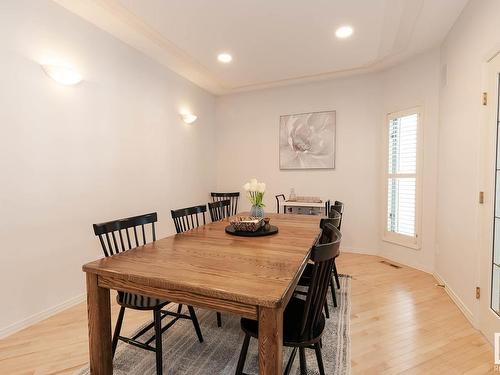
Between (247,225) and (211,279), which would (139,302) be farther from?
(247,225)

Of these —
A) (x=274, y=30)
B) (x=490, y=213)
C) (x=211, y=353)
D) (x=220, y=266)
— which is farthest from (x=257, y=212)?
(x=274, y=30)

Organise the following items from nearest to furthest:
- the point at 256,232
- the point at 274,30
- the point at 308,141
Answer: the point at 256,232, the point at 274,30, the point at 308,141

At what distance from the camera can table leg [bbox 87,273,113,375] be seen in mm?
1356

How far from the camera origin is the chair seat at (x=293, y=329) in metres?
1.25

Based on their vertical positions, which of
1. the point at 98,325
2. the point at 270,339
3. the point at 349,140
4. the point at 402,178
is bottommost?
the point at 98,325

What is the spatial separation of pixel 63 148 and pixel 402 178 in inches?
160

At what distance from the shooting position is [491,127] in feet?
6.53

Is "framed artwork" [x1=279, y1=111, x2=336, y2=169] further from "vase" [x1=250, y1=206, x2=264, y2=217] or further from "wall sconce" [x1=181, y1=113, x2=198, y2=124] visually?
"vase" [x1=250, y1=206, x2=264, y2=217]

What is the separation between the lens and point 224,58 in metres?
3.46

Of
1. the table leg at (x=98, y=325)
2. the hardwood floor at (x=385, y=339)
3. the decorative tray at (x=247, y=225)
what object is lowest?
the hardwood floor at (x=385, y=339)

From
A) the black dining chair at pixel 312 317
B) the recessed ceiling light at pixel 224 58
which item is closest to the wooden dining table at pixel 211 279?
the black dining chair at pixel 312 317

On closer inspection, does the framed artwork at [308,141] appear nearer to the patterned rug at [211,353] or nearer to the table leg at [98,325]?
the patterned rug at [211,353]

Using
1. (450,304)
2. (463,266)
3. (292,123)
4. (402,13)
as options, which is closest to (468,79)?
(402,13)

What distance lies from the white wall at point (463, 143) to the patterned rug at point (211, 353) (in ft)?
4.24
